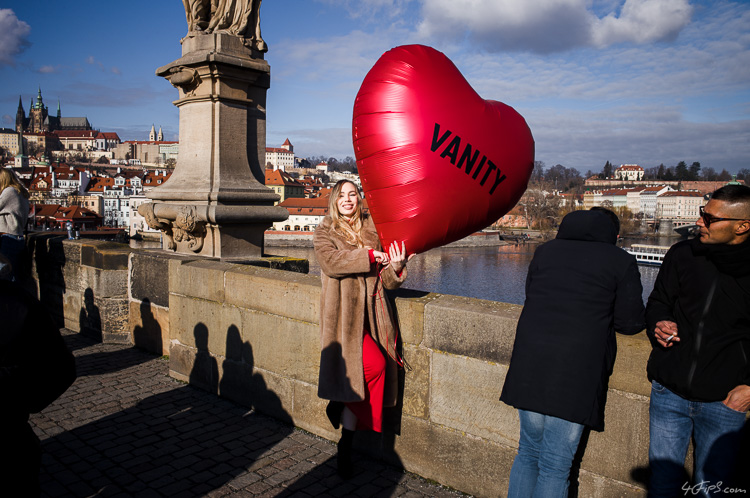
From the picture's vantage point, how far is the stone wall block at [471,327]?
8.27 feet

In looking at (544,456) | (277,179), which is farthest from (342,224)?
(277,179)

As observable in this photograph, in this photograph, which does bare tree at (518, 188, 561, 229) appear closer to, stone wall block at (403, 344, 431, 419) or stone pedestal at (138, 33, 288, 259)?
stone pedestal at (138, 33, 288, 259)

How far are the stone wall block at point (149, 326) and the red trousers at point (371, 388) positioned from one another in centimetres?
246

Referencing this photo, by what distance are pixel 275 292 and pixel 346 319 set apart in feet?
2.79

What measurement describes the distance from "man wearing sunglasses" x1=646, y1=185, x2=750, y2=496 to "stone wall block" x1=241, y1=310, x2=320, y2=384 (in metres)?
1.82

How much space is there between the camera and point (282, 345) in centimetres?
345

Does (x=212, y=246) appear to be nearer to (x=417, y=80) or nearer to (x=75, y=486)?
(x=75, y=486)

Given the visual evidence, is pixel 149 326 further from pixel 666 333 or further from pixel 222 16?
pixel 666 333

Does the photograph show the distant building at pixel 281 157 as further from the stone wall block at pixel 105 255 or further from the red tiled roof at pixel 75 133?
the stone wall block at pixel 105 255

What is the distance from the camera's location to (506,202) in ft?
8.62

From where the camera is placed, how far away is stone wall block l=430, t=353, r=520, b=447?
256cm

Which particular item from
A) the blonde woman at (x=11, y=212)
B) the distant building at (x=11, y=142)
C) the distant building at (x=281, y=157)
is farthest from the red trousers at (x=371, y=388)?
the distant building at (x=11, y=142)

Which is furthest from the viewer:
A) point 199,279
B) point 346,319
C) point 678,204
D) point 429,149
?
point 678,204

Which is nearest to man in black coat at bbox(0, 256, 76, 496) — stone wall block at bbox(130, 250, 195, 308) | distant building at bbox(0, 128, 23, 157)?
stone wall block at bbox(130, 250, 195, 308)
